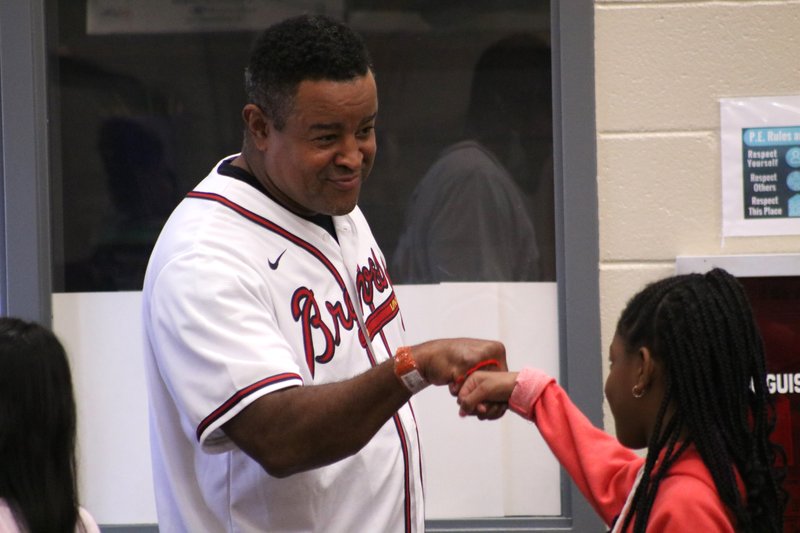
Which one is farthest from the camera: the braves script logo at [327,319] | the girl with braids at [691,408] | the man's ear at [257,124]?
the man's ear at [257,124]

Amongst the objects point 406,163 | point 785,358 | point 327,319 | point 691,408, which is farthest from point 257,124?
point 785,358

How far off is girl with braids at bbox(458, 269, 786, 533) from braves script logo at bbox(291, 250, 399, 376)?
31cm

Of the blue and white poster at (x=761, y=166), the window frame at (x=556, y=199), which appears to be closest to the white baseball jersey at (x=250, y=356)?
the window frame at (x=556, y=199)

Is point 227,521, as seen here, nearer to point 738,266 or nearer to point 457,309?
point 457,309

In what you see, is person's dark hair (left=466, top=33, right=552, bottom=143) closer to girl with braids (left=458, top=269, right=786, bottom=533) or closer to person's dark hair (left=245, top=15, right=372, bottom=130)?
person's dark hair (left=245, top=15, right=372, bottom=130)

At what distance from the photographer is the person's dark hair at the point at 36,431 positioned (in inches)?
87.7

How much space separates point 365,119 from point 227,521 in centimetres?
90

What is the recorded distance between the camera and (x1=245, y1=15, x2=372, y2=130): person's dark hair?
7.93 ft

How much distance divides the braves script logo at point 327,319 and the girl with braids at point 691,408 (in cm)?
31

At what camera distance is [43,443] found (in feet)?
7.47

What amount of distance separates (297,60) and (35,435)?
0.93 m

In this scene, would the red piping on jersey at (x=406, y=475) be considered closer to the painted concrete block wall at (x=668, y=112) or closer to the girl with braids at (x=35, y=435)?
the girl with braids at (x=35, y=435)

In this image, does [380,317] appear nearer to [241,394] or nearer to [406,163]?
[241,394]

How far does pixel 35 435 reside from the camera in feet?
7.45
